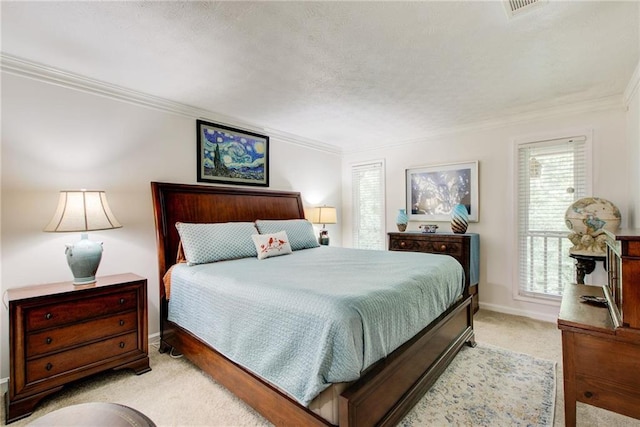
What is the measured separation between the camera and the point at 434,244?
3.79m

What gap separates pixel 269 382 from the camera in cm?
168

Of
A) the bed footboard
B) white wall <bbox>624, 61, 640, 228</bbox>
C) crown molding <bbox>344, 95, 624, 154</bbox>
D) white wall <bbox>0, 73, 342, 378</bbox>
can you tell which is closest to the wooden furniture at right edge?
the bed footboard

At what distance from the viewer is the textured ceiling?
1.72 m

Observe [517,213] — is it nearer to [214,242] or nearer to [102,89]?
[214,242]

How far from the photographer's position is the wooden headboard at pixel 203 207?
113 inches

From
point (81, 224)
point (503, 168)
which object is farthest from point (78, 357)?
point (503, 168)

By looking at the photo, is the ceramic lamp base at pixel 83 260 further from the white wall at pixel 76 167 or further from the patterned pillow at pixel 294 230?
the patterned pillow at pixel 294 230

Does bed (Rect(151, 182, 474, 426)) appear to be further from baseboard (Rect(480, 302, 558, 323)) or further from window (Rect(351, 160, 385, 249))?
window (Rect(351, 160, 385, 249))

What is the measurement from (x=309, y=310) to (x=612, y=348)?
4.94 ft

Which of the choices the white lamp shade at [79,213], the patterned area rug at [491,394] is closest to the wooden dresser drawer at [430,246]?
the patterned area rug at [491,394]

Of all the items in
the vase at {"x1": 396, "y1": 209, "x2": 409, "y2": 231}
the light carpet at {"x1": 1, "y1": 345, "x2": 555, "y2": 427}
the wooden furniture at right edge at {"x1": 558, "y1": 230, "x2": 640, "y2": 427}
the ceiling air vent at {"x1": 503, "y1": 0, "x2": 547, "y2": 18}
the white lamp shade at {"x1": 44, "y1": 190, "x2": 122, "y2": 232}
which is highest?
the ceiling air vent at {"x1": 503, "y1": 0, "x2": 547, "y2": 18}

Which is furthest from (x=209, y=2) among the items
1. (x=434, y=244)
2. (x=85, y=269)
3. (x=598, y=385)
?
(x=434, y=244)

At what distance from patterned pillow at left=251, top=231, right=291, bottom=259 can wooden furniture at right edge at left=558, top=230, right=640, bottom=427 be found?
2.32 meters

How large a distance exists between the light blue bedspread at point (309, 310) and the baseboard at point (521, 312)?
5.15 ft
